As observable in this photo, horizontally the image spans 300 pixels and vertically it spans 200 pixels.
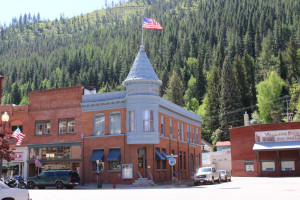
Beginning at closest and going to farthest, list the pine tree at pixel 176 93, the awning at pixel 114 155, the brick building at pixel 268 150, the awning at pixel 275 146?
1. the awning at pixel 114 155
2. the awning at pixel 275 146
3. the brick building at pixel 268 150
4. the pine tree at pixel 176 93

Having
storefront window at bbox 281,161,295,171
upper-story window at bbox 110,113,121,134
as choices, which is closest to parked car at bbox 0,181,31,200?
upper-story window at bbox 110,113,121,134

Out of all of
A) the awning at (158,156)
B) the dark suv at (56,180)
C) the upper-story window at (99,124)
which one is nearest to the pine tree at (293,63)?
the awning at (158,156)

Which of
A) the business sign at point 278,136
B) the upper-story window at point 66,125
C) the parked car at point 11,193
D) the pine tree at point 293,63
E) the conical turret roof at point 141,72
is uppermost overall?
the pine tree at point 293,63

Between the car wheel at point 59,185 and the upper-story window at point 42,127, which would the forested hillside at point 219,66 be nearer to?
the upper-story window at point 42,127

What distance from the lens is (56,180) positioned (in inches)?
1344

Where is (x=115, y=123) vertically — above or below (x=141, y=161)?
above

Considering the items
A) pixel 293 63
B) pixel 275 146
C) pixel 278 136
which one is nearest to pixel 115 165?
pixel 275 146

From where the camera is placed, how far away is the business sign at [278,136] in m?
55.9

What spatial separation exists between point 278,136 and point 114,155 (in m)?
29.9

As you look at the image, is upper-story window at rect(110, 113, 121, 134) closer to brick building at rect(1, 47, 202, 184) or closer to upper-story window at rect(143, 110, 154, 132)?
brick building at rect(1, 47, 202, 184)

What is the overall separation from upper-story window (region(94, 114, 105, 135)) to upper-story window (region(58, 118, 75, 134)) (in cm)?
318

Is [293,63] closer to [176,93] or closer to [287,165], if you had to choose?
[176,93]

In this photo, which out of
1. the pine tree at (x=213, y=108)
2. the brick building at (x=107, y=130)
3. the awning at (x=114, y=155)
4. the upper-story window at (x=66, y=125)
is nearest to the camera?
the awning at (x=114, y=155)

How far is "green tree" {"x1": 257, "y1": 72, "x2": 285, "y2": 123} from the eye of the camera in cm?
9700
